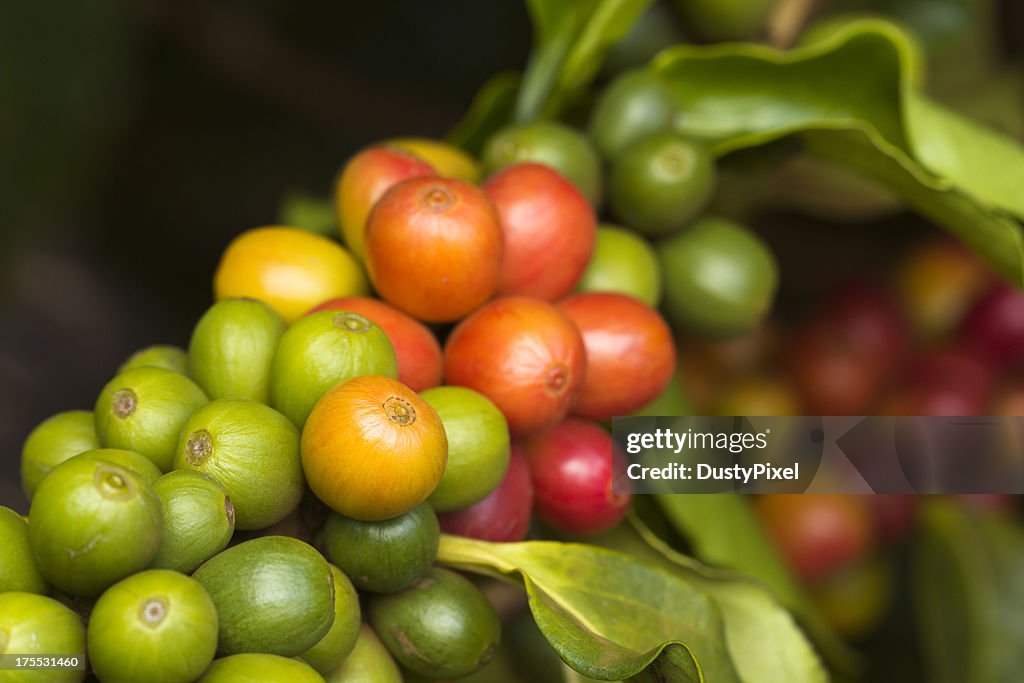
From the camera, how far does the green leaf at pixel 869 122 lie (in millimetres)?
905

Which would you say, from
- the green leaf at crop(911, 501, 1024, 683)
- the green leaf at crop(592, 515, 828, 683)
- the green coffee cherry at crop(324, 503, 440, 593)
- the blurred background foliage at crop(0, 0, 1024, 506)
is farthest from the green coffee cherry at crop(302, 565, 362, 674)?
the blurred background foliage at crop(0, 0, 1024, 506)

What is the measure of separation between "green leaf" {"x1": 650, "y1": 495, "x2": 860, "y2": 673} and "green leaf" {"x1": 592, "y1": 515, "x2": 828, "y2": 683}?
30 mm

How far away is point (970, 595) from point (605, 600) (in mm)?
708

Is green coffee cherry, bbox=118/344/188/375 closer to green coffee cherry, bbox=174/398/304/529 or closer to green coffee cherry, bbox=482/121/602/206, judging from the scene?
green coffee cherry, bbox=174/398/304/529

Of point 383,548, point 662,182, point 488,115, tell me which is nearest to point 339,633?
point 383,548

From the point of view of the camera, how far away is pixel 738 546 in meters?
0.94

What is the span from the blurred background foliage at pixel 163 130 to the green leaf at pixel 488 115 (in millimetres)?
1119

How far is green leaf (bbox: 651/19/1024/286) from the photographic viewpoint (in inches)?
35.6

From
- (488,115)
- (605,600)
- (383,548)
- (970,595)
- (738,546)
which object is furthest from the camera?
(970,595)

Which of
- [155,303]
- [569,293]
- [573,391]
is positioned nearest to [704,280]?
[569,293]

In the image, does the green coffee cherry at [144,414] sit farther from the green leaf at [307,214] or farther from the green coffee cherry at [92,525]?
the green leaf at [307,214]

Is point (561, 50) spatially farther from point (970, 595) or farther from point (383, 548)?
point (970, 595)

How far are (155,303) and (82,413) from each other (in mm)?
1727

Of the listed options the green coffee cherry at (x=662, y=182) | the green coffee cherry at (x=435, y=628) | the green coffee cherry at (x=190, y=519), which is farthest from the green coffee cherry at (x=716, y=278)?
the green coffee cherry at (x=190, y=519)
